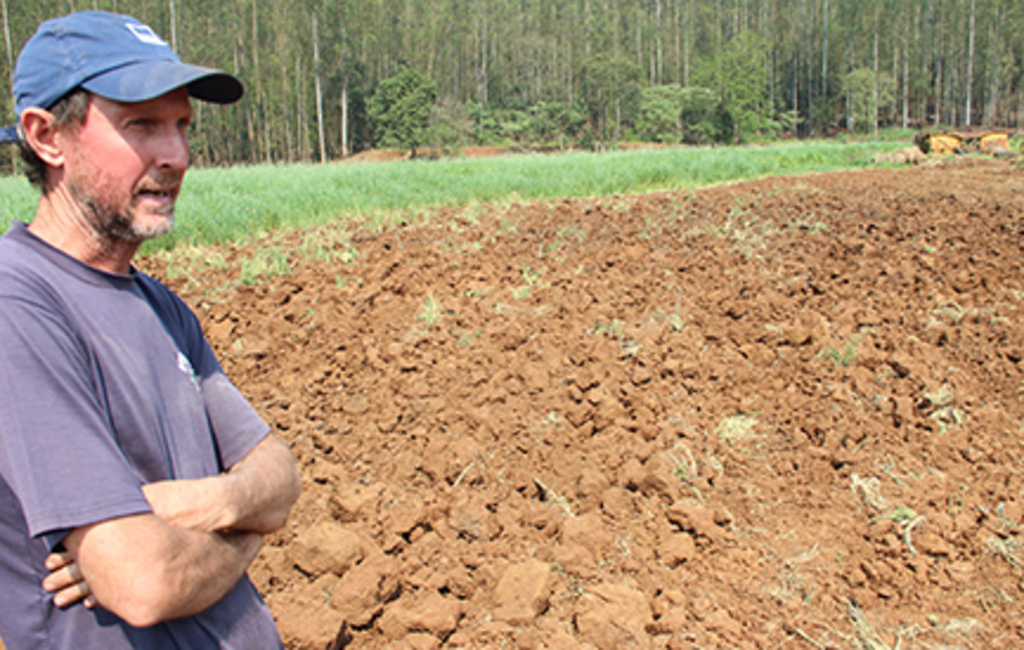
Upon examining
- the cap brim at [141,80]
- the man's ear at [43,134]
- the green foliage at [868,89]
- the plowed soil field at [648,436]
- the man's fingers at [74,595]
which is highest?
the green foliage at [868,89]

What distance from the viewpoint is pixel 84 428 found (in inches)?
40.6

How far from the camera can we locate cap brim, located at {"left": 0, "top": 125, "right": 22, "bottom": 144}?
123 centimetres

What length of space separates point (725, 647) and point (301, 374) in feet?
9.06

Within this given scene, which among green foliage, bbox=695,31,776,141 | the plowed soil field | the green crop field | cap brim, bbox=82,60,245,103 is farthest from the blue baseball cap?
green foliage, bbox=695,31,776,141

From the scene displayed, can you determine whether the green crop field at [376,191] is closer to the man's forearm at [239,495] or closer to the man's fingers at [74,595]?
the man's forearm at [239,495]

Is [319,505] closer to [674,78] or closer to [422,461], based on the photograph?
[422,461]

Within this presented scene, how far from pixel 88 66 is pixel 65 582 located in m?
0.83

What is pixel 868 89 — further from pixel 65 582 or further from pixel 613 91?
pixel 65 582

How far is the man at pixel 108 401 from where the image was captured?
102 cm

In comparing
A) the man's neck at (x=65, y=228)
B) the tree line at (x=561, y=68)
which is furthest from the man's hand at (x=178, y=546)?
the tree line at (x=561, y=68)

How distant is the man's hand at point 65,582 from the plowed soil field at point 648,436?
46.3 inches

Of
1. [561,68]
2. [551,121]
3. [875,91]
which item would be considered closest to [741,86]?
[875,91]

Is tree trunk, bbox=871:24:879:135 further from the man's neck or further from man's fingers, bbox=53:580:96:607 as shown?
man's fingers, bbox=53:580:96:607

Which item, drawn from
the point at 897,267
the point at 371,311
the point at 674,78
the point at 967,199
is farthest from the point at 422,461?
the point at 674,78
